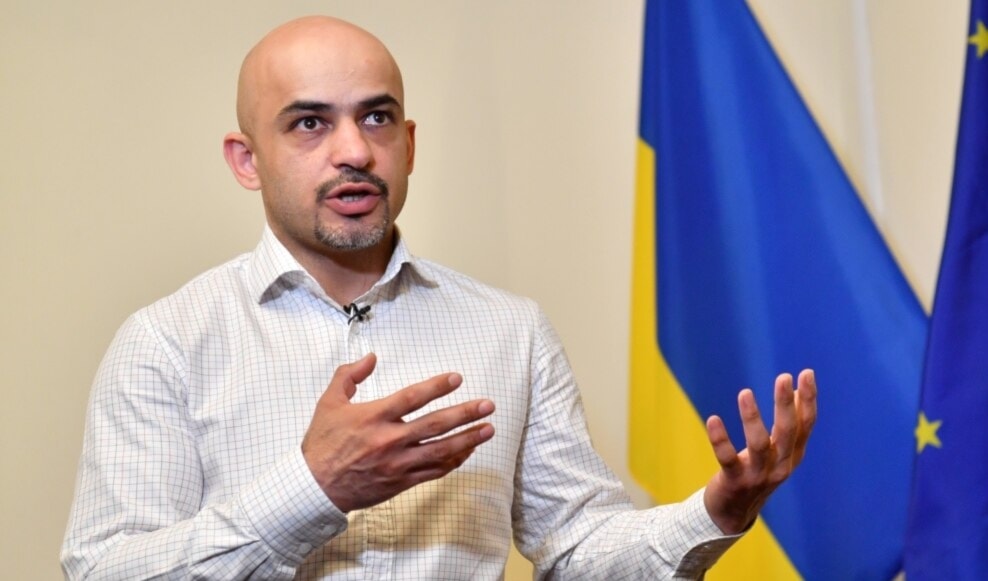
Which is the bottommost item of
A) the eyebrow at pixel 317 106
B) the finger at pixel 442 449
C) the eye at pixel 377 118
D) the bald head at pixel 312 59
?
the finger at pixel 442 449

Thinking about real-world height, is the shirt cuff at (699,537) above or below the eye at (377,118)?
below

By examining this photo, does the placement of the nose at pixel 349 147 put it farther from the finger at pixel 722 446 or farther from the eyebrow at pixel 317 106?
the finger at pixel 722 446

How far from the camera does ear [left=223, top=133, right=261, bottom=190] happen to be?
1.97m

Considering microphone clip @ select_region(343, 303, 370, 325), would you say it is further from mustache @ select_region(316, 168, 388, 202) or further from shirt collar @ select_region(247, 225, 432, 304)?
mustache @ select_region(316, 168, 388, 202)

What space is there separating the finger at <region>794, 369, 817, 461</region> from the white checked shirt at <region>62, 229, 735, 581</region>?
7.8 inches

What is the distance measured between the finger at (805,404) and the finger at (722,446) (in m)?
0.09

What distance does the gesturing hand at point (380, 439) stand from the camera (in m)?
1.43

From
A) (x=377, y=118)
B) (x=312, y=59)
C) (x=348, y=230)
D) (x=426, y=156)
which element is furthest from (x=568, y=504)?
(x=426, y=156)

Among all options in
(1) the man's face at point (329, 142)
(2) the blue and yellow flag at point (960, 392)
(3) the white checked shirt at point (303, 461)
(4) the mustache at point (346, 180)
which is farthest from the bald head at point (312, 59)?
(2) the blue and yellow flag at point (960, 392)

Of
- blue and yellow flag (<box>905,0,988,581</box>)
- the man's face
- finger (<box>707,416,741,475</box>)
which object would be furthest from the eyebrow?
blue and yellow flag (<box>905,0,988,581</box>)

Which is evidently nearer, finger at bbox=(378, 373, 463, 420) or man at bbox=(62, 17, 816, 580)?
finger at bbox=(378, 373, 463, 420)

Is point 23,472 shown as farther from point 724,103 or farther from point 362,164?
point 724,103

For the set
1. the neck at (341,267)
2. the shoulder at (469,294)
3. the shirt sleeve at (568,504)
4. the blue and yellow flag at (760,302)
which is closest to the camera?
the shirt sleeve at (568,504)

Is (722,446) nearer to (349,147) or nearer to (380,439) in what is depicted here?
(380,439)
